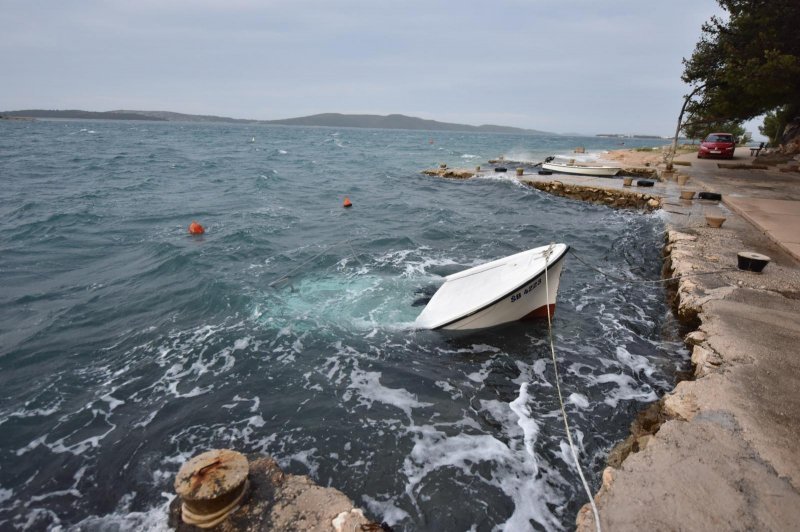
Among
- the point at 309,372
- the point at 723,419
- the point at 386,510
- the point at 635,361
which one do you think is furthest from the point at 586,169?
the point at 386,510

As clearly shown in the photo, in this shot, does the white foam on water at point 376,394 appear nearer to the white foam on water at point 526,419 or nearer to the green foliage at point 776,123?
the white foam on water at point 526,419

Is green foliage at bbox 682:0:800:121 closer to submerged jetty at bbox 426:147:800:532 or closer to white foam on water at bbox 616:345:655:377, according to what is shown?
submerged jetty at bbox 426:147:800:532

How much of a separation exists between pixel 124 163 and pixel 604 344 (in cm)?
4272

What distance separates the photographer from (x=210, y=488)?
347cm

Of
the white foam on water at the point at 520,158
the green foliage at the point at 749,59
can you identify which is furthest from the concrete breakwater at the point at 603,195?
the white foam on water at the point at 520,158

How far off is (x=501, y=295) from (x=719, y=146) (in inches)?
1329

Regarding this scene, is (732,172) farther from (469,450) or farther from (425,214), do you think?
(469,450)

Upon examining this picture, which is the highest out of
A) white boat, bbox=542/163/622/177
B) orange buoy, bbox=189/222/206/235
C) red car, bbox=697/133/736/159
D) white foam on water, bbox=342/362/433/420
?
red car, bbox=697/133/736/159

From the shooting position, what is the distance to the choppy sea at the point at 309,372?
4766mm

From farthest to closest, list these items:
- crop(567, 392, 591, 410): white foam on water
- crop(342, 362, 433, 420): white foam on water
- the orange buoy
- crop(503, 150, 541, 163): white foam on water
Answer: crop(503, 150, 541, 163): white foam on water < the orange buoy < crop(342, 362, 433, 420): white foam on water < crop(567, 392, 591, 410): white foam on water

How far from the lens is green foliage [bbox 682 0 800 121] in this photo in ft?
56.8

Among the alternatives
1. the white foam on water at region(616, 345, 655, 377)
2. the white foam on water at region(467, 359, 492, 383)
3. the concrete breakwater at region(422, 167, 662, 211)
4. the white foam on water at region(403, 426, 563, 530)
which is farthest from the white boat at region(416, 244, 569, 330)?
the concrete breakwater at region(422, 167, 662, 211)

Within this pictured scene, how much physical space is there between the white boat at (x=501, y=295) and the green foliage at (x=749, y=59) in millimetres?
17509

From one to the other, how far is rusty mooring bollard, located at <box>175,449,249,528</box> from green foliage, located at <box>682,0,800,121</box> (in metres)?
24.0
